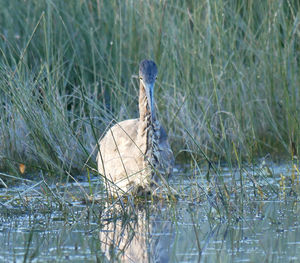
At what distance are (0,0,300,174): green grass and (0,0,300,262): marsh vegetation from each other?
0.02m

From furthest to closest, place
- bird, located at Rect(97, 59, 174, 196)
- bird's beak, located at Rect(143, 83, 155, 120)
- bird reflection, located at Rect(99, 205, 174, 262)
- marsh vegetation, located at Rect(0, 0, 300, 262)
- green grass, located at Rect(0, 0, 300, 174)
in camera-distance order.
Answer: green grass, located at Rect(0, 0, 300, 174)
bird, located at Rect(97, 59, 174, 196)
bird's beak, located at Rect(143, 83, 155, 120)
marsh vegetation, located at Rect(0, 0, 300, 262)
bird reflection, located at Rect(99, 205, 174, 262)

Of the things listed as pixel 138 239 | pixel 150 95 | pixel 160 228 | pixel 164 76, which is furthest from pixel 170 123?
pixel 138 239

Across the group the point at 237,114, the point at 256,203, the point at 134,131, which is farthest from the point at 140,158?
the point at 237,114

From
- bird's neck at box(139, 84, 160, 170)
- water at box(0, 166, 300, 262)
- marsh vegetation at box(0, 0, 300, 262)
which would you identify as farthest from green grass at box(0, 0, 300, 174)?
water at box(0, 166, 300, 262)

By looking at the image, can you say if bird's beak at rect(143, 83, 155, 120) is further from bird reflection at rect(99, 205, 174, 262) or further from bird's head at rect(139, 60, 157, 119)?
bird reflection at rect(99, 205, 174, 262)

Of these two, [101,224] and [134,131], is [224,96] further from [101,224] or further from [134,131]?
[101,224]

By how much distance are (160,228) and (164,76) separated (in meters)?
3.40

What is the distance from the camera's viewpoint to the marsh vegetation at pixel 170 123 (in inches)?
189

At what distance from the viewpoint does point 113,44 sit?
329 inches

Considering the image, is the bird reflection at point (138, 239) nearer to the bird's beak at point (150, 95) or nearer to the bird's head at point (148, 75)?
the bird's beak at point (150, 95)

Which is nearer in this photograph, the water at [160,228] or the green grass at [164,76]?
the water at [160,228]

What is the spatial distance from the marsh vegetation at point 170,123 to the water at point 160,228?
14mm

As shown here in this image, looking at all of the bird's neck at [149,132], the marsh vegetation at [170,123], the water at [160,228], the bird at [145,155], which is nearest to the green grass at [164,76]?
the marsh vegetation at [170,123]

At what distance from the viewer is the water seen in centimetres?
416
